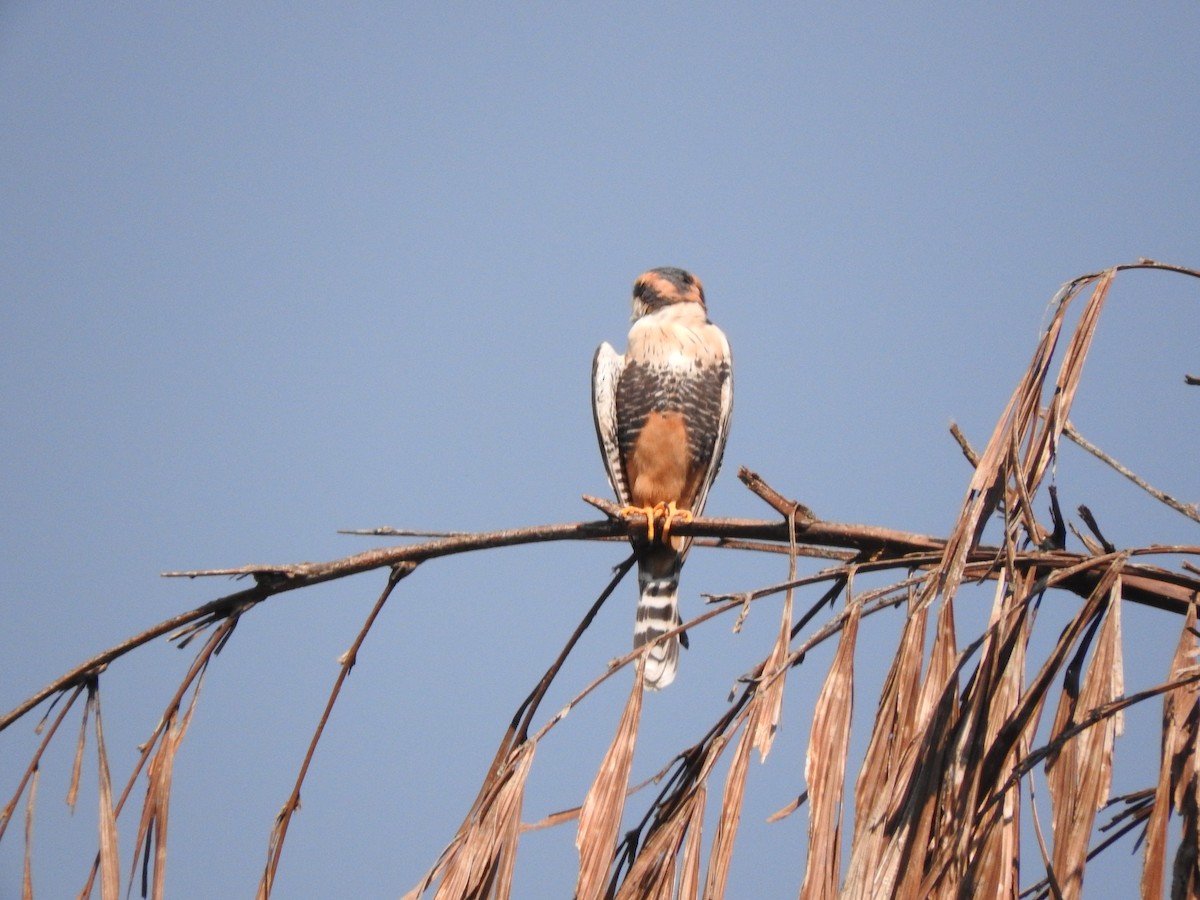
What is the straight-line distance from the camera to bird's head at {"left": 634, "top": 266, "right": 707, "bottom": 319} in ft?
17.8

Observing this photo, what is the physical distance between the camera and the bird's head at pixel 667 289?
17.8 ft

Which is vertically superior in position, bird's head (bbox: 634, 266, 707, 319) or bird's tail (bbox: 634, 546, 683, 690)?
bird's head (bbox: 634, 266, 707, 319)

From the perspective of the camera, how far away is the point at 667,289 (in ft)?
17.9

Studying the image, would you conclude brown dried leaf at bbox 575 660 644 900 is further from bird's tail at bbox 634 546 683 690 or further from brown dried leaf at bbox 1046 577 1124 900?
bird's tail at bbox 634 546 683 690

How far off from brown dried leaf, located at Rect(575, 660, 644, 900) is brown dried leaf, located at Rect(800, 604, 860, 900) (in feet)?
1.12

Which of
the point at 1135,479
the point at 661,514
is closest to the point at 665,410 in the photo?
the point at 661,514

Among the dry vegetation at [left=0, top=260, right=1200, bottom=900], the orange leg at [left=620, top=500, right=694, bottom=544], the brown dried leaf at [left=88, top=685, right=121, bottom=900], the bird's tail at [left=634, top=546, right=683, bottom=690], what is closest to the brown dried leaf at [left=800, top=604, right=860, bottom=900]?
the dry vegetation at [left=0, top=260, right=1200, bottom=900]

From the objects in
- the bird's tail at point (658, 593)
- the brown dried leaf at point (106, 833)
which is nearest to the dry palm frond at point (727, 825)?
the brown dried leaf at point (106, 833)

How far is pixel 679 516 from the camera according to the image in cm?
432

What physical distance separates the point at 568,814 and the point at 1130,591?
3.84 ft

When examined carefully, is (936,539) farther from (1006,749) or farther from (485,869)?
(485,869)

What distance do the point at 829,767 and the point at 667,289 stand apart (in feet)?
12.4

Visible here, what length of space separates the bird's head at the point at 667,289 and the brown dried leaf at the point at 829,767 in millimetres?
3512

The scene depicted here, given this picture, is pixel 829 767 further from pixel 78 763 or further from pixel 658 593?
pixel 658 593
